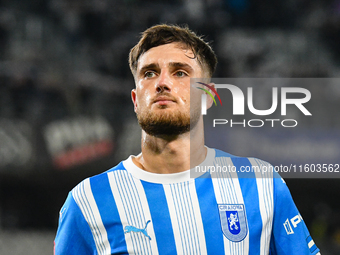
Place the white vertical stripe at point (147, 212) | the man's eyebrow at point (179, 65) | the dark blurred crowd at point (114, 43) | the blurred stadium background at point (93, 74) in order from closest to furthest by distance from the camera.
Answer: the white vertical stripe at point (147, 212), the man's eyebrow at point (179, 65), the blurred stadium background at point (93, 74), the dark blurred crowd at point (114, 43)

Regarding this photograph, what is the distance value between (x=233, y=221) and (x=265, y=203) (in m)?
0.18

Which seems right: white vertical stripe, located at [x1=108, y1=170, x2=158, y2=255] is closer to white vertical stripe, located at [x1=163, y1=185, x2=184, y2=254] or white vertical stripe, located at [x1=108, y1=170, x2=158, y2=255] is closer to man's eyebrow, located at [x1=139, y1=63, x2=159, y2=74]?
white vertical stripe, located at [x1=163, y1=185, x2=184, y2=254]

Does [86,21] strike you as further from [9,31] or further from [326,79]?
[326,79]

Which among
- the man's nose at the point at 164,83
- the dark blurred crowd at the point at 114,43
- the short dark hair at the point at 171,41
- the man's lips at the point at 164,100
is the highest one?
the dark blurred crowd at the point at 114,43

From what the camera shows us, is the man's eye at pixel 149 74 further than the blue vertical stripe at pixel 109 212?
Yes

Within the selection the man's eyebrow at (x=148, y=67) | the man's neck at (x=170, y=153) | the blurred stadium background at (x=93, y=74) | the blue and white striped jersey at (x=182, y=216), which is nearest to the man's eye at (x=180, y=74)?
the man's eyebrow at (x=148, y=67)

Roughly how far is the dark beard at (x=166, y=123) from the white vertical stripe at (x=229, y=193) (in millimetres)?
285

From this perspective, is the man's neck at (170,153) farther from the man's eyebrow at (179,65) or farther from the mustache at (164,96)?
the man's eyebrow at (179,65)

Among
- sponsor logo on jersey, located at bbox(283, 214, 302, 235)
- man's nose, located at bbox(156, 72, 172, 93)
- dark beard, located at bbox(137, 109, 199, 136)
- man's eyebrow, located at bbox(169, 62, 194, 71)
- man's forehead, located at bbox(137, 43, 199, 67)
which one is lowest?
sponsor logo on jersey, located at bbox(283, 214, 302, 235)

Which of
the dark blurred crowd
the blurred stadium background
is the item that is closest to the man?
the blurred stadium background

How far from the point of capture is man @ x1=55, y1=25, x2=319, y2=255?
4.67ft

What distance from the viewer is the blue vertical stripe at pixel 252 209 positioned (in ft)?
4.69

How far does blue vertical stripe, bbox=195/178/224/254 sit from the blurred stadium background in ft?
7.05

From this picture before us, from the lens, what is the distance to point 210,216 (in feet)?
4.76
